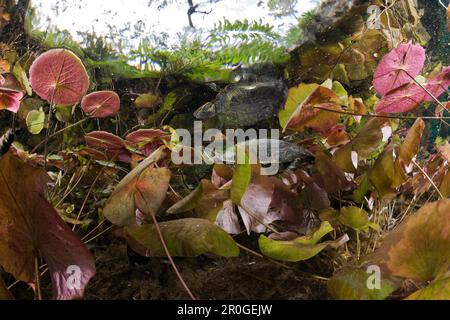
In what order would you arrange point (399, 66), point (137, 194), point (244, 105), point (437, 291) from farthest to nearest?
point (244, 105) < point (399, 66) < point (137, 194) < point (437, 291)

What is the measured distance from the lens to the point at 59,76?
1.66 feet

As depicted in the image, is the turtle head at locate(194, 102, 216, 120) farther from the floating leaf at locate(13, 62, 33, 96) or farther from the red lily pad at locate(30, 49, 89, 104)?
the floating leaf at locate(13, 62, 33, 96)

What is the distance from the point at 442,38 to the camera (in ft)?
4.85

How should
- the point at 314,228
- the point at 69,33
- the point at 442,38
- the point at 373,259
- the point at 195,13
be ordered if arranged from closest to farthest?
the point at 373,259 → the point at 314,228 → the point at 195,13 → the point at 69,33 → the point at 442,38

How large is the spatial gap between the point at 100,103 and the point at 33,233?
30cm

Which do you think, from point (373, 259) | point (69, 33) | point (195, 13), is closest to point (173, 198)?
point (373, 259)

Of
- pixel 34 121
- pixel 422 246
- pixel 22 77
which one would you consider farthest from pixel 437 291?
pixel 22 77

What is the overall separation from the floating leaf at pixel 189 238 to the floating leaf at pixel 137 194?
18 mm

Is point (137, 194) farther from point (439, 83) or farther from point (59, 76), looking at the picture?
point (439, 83)

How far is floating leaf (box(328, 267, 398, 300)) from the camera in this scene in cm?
32

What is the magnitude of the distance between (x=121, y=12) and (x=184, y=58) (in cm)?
15
